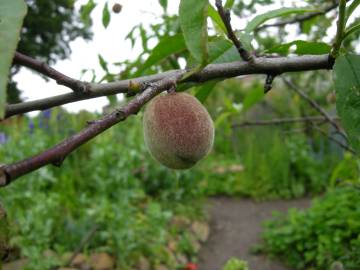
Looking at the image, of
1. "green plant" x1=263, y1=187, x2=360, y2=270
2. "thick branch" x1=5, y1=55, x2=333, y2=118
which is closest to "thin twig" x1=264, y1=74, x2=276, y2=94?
"thick branch" x1=5, y1=55, x2=333, y2=118

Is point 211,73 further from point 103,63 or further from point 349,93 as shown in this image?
point 103,63

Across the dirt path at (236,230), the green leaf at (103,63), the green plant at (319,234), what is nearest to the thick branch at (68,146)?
the green leaf at (103,63)

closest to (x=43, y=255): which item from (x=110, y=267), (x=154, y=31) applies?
(x=110, y=267)

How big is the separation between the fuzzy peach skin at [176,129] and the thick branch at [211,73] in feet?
0.18

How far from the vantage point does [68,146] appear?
0.56 meters

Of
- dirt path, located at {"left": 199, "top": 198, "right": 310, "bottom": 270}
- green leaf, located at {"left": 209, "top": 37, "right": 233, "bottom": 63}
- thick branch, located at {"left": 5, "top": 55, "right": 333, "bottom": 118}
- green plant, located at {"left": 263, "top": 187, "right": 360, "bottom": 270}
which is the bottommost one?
dirt path, located at {"left": 199, "top": 198, "right": 310, "bottom": 270}

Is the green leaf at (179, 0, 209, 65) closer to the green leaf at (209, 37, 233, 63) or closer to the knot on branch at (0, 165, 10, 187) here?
the green leaf at (209, 37, 233, 63)

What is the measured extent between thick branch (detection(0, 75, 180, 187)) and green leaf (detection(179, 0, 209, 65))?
0.34ft

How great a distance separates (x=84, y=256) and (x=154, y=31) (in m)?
1.97

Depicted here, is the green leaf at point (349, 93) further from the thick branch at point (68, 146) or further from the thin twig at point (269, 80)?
the thick branch at point (68, 146)

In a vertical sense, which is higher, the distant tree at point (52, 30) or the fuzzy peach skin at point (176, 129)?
the distant tree at point (52, 30)

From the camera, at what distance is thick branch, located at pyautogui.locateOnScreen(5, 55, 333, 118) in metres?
0.77

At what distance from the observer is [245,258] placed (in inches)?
172

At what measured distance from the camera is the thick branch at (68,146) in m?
0.48
